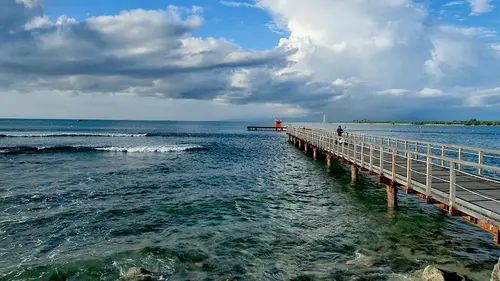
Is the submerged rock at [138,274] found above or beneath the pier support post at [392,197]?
beneath

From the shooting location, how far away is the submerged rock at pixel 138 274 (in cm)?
831

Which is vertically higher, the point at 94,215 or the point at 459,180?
the point at 459,180

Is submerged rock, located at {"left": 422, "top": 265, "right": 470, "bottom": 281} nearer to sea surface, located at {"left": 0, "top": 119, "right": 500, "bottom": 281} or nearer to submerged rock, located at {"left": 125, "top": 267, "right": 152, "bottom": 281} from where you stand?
sea surface, located at {"left": 0, "top": 119, "right": 500, "bottom": 281}

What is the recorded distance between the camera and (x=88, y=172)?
83.0 feet

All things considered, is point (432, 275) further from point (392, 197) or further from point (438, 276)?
point (392, 197)

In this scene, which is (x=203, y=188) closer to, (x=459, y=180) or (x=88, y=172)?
(x=88, y=172)

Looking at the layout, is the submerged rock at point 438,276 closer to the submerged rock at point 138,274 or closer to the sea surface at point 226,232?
the sea surface at point 226,232

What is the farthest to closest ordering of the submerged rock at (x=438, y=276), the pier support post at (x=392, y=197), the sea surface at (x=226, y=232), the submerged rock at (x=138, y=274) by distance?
1. the pier support post at (x=392, y=197)
2. the sea surface at (x=226, y=232)
3. the submerged rock at (x=138, y=274)
4. the submerged rock at (x=438, y=276)

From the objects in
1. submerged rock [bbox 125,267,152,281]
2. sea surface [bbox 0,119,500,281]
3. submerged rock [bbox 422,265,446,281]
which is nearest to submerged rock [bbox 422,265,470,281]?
submerged rock [bbox 422,265,446,281]

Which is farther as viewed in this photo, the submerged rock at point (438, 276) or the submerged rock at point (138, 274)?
the submerged rock at point (138, 274)

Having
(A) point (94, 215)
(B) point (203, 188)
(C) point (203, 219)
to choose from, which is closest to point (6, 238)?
(A) point (94, 215)

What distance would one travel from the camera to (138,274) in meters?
8.44

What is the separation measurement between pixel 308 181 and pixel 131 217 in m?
12.1

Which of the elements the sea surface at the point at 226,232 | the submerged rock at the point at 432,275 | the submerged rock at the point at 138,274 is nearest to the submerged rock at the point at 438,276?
the submerged rock at the point at 432,275
